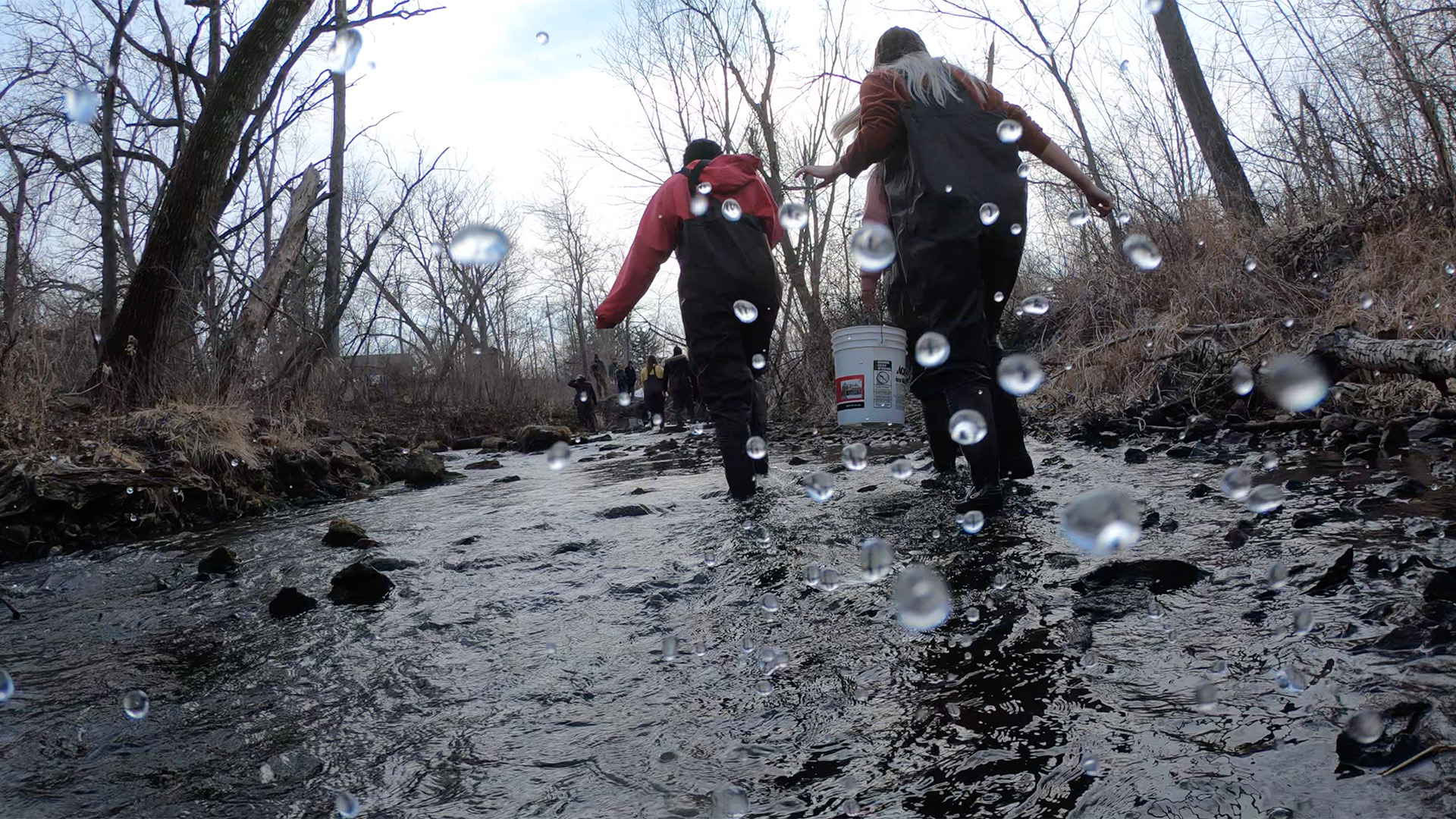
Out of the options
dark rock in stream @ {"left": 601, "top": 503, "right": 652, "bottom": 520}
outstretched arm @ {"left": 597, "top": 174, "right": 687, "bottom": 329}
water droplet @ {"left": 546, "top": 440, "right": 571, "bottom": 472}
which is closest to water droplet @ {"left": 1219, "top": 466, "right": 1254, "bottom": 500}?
dark rock in stream @ {"left": 601, "top": 503, "right": 652, "bottom": 520}

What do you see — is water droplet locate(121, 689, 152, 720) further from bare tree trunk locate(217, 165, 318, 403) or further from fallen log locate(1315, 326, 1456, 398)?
bare tree trunk locate(217, 165, 318, 403)

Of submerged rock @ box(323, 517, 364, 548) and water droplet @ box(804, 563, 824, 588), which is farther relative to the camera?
Answer: submerged rock @ box(323, 517, 364, 548)

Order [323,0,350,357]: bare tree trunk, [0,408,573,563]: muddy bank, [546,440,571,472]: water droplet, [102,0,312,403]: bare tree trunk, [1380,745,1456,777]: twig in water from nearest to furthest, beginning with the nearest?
1. [1380,745,1456,777]: twig in water
2. [0,408,573,563]: muddy bank
3. [102,0,312,403]: bare tree trunk
4. [546,440,571,472]: water droplet
5. [323,0,350,357]: bare tree trunk

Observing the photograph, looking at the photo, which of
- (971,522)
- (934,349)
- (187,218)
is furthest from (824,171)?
(187,218)

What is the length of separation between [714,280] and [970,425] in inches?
58.4

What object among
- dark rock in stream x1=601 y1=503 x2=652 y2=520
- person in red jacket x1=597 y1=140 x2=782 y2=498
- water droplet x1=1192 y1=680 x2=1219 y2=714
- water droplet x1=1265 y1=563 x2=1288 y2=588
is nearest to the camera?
water droplet x1=1192 y1=680 x2=1219 y2=714

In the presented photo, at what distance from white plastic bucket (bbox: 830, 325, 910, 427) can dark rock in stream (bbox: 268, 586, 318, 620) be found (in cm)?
579

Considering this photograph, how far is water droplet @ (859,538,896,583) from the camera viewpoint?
2340 millimetres

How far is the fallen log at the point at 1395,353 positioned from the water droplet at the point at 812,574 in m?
2.68

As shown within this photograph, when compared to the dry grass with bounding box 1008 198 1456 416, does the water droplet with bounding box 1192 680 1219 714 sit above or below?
below

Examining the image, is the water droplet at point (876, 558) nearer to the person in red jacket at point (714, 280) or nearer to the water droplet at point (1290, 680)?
the water droplet at point (1290, 680)

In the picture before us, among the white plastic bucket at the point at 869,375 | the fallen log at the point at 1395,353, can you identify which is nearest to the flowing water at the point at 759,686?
the fallen log at the point at 1395,353

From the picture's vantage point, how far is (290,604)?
2.43 metres

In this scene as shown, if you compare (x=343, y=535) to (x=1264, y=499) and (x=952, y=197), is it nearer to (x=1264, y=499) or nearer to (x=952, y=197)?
(x=952, y=197)
